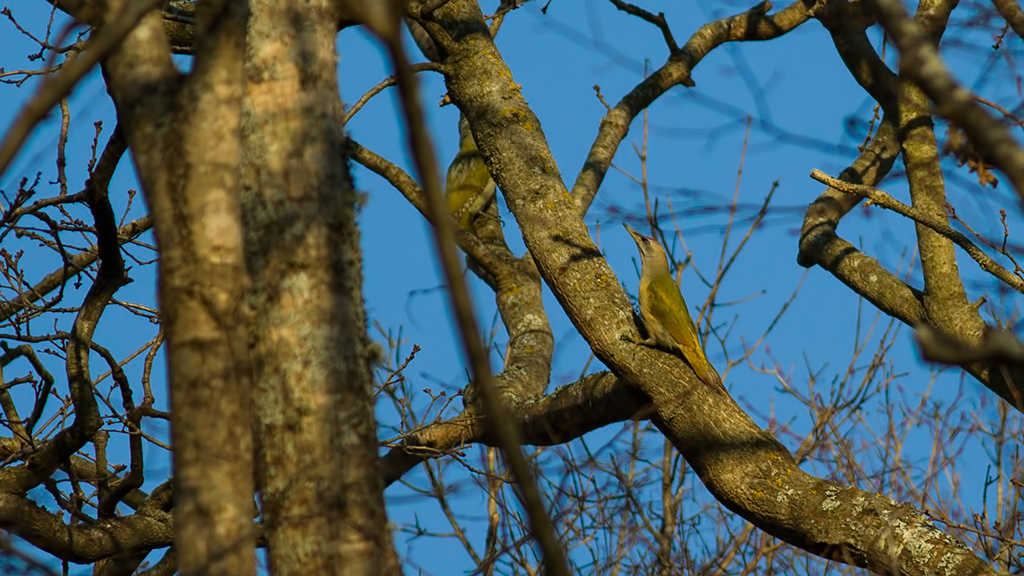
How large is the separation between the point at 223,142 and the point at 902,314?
14.3ft

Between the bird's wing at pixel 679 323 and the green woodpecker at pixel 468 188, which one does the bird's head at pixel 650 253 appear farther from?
the green woodpecker at pixel 468 188

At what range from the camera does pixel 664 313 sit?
6191 millimetres

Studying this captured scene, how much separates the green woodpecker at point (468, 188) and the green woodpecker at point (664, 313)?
116 cm

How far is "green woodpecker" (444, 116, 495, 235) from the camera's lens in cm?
800

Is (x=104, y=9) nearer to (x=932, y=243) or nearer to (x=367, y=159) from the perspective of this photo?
(x=367, y=159)

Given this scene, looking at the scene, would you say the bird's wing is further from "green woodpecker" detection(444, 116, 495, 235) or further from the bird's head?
"green woodpecker" detection(444, 116, 495, 235)

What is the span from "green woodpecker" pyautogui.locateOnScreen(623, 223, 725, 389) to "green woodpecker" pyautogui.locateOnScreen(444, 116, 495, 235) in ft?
3.80

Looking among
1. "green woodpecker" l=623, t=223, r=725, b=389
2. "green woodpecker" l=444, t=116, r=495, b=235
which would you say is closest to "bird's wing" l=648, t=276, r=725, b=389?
"green woodpecker" l=623, t=223, r=725, b=389

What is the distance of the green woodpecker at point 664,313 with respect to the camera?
15.3 ft

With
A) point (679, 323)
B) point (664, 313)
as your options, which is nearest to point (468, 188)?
point (664, 313)

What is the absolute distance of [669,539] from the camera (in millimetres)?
6723

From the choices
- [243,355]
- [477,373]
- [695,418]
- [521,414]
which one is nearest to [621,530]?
[521,414]

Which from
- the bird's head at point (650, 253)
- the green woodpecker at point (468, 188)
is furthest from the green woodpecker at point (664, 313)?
the green woodpecker at point (468, 188)

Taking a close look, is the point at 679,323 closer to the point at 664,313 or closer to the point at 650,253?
the point at 664,313
